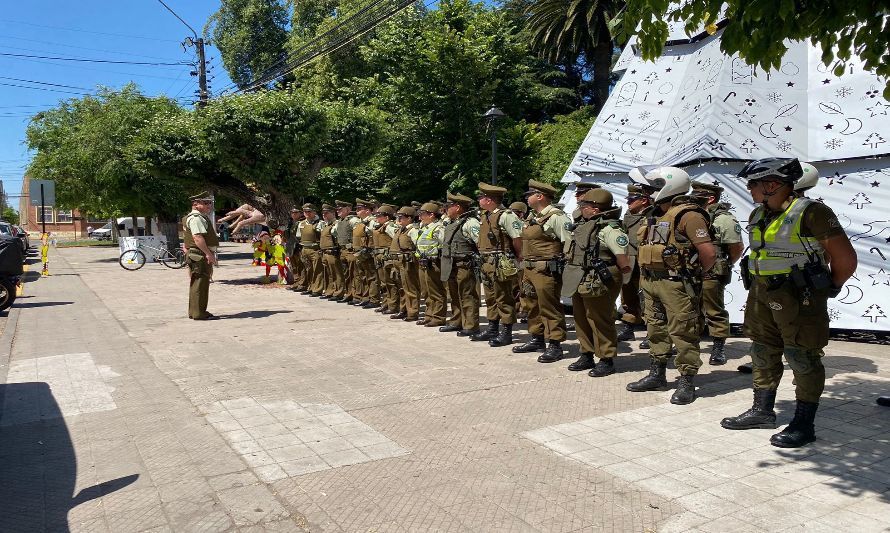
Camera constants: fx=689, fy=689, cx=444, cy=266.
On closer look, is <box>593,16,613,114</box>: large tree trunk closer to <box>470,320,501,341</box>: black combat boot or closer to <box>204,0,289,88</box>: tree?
<box>204,0,289,88</box>: tree

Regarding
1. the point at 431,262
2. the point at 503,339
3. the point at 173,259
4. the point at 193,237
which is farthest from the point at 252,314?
the point at 173,259

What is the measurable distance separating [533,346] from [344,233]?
19.1 ft

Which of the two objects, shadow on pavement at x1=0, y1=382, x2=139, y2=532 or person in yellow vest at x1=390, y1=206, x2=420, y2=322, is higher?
person in yellow vest at x1=390, y1=206, x2=420, y2=322

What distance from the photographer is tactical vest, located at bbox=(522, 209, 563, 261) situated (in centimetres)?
770

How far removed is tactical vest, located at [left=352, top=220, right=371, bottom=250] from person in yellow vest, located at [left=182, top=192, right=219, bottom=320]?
250 cm

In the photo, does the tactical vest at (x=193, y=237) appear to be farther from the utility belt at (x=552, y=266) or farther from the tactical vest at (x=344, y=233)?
the utility belt at (x=552, y=266)

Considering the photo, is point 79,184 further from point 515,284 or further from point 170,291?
point 515,284

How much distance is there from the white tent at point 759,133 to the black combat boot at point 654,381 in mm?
3414

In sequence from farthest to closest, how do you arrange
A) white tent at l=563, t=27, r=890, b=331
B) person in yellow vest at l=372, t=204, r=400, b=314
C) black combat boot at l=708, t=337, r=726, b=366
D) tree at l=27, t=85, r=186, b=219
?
tree at l=27, t=85, r=186, b=219 < person in yellow vest at l=372, t=204, r=400, b=314 < white tent at l=563, t=27, r=890, b=331 < black combat boot at l=708, t=337, r=726, b=366

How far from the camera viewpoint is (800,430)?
4.83 metres

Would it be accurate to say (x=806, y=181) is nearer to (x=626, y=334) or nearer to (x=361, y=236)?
(x=626, y=334)

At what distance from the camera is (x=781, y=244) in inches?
188

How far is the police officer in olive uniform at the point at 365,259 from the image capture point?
41.1ft

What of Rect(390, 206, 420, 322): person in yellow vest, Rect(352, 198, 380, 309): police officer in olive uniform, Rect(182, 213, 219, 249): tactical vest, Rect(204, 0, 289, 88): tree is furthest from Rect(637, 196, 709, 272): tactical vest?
Rect(204, 0, 289, 88): tree
